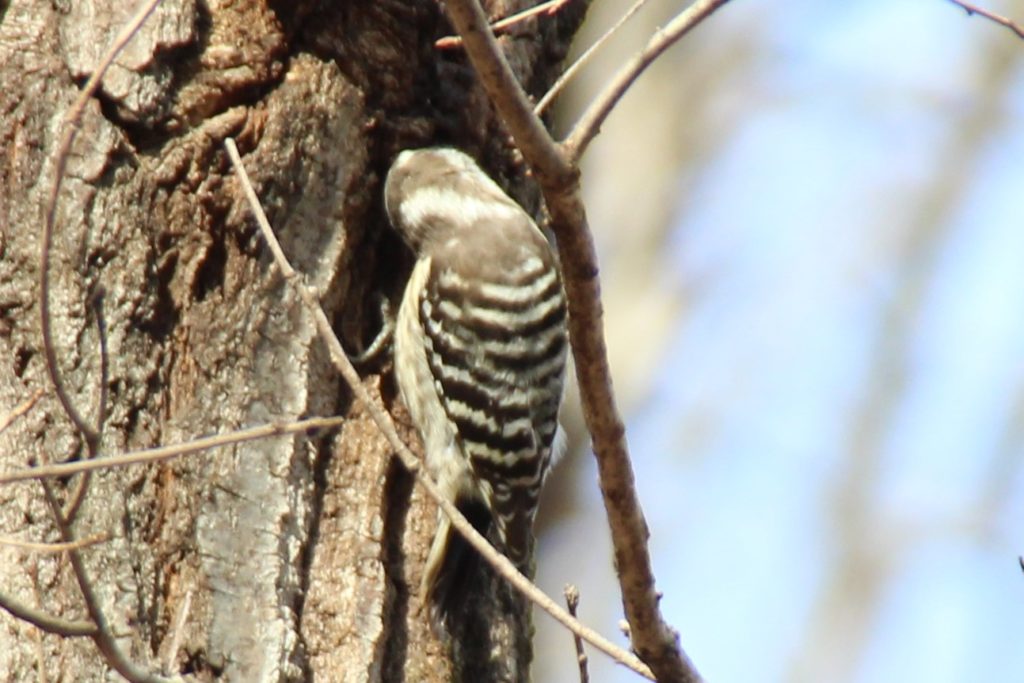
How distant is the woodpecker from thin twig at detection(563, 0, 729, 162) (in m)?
1.80

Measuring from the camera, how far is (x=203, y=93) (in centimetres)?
341

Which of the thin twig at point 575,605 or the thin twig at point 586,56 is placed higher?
the thin twig at point 586,56

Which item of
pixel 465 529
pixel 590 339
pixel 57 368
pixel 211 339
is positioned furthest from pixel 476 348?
pixel 57 368

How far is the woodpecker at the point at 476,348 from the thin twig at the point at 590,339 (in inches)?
56.2

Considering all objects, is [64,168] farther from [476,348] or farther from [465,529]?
[476,348]

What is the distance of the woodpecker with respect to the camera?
397 centimetres

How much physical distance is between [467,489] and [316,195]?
106cm

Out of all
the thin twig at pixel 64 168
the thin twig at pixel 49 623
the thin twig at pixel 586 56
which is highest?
the thin twig at pixel 586 56

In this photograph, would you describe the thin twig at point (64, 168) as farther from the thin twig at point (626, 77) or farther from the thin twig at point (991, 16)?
the thin twig at point (991, 16)

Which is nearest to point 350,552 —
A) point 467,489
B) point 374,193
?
point 467,489

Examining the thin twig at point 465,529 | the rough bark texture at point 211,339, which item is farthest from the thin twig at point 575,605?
the rough bark texture at point 211,339

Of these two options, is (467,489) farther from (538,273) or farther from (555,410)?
(538,273)

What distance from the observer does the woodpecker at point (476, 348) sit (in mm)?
3969

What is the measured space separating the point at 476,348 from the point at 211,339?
0.95 m
